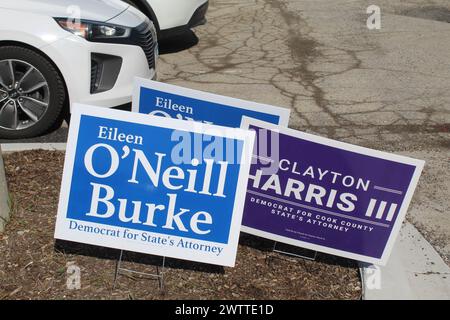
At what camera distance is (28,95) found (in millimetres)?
5145

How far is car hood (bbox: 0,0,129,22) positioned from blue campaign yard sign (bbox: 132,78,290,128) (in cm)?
157

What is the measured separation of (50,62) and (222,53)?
12.2 feet

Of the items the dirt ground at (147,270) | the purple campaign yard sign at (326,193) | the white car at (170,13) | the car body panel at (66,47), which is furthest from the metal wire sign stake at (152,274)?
the white car at (170,13)

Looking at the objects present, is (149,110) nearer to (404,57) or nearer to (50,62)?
(50,62)

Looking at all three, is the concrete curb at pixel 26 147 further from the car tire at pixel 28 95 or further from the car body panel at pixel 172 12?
the car body panel at pixel 172 12

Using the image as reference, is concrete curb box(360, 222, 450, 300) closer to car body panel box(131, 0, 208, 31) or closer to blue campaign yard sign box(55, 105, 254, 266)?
blue campaign yard sign box(55, 105, 254, 266)

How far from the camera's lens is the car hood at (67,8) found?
495 centimetres

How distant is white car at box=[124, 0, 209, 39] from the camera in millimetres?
7637

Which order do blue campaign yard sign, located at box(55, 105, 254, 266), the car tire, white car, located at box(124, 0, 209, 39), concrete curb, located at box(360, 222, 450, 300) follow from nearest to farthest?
blue campaign yard sign, located at box(55, 105, 254, 266) → concrete curb, located at box(360, 222, 450, 300) → the car tire → white car, located at box(124, 0, 209, 39)

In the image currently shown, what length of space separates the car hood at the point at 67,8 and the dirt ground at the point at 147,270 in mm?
1909

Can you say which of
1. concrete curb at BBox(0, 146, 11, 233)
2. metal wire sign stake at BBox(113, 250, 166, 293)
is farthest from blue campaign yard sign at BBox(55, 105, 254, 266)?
concrete curb at BBox(0, 146, 11, 233)

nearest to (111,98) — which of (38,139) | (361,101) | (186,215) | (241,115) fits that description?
(38,139)

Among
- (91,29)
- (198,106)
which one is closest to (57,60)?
(91,29)

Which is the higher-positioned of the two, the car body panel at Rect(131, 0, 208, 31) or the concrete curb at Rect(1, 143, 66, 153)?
the car body panel at Rect(131, 0, 208, 31)
